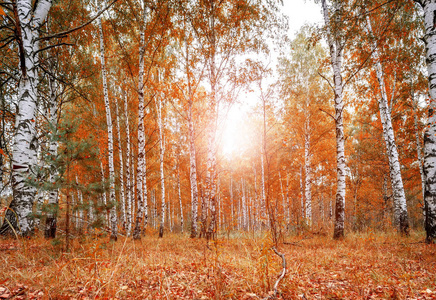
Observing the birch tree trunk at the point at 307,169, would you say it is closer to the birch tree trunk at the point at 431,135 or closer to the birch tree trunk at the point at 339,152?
the birch tree trunk at the point at 339,152

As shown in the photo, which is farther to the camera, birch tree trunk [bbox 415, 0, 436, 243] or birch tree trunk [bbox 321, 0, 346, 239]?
birch tree trunk [bbox 321, 0, 346, 239]

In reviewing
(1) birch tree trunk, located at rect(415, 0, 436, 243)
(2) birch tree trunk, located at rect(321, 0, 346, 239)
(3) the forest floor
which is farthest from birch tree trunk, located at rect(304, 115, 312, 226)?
(3) the forest floor

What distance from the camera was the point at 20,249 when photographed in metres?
3.81

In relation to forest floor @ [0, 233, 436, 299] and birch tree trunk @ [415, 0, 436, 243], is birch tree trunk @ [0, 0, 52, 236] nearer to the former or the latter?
forest floor @ [0, 233, 436, 299]

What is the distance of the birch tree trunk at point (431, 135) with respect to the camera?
16.3 ft

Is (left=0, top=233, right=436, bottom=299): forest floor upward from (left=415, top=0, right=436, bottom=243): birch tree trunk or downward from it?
downward

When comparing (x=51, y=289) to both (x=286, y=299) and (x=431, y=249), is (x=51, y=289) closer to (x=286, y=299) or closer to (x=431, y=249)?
(x=286, y=299)

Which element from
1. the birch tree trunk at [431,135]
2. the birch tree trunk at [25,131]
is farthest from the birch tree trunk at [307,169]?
the birch tree trunk at [25,131]

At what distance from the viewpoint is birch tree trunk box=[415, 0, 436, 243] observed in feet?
16.3

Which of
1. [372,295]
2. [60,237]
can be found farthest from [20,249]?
[372,295]

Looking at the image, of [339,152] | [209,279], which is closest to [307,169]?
[339,152]

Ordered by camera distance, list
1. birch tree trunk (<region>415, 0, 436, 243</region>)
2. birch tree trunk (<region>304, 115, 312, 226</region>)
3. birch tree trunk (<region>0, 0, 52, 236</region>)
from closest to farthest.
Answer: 1. birch tree trunk (<region>0, 0, 52, 236</region>)
2. birch tree trunk (<region>415, 0, 436, 243</region>)
3. birch tree trunk (<region>304, 115, 312, 226</region>)

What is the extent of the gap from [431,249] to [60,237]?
8000 mm

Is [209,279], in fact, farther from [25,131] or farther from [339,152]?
[339,152]
